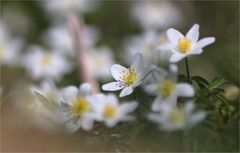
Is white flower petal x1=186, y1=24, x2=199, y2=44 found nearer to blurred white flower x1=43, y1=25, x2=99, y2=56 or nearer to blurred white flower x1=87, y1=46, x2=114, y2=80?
blurred white flower x1=87, y1=46, x2=114, y2=80

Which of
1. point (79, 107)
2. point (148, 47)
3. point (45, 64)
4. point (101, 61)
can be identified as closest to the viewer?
point (79, 107)

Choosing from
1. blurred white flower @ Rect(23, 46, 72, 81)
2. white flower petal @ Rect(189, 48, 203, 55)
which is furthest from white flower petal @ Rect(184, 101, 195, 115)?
blurred white flower @ Rect(23, 46, 72, 81)

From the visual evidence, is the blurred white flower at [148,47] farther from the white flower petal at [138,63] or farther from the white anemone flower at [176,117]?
the white anemone flower at [176,117]

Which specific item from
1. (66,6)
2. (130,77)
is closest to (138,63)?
(130,77)

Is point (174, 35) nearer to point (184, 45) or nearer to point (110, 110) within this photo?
point (184, 45)

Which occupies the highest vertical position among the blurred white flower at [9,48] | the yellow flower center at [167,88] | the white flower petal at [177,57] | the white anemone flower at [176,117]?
the blurred white flower at [9,48]

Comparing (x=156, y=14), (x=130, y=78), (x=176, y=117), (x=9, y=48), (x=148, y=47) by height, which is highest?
(x=156, y=14)

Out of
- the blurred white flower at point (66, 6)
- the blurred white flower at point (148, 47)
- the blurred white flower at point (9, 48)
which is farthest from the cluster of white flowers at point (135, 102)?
the blurred white flower at point (66, 6)
